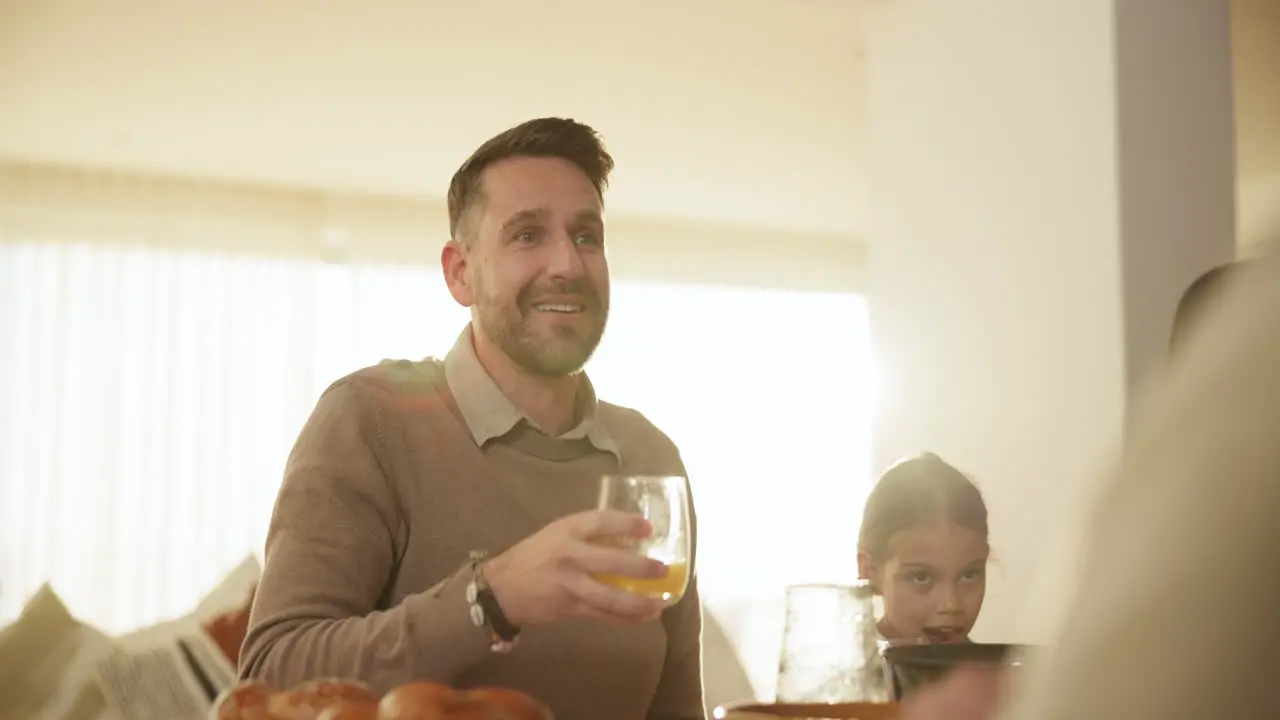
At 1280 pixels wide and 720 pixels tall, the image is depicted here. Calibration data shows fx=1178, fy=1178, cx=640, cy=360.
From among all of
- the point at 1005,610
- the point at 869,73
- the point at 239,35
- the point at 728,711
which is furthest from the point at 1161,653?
the point at 239,35

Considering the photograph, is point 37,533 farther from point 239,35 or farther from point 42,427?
point 239,35

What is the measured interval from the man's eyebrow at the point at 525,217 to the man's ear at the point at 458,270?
0.36 feet

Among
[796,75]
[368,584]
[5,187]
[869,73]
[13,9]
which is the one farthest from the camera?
[5,187]

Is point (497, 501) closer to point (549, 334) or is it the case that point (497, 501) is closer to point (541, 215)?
point (549, 334)

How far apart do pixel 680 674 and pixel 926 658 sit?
78cm

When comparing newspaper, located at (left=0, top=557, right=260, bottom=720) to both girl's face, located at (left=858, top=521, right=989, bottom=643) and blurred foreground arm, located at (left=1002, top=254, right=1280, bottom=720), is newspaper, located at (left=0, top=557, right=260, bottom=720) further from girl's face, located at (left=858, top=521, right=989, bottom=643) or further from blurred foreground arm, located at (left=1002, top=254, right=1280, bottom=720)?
blurred foreground arm, located at (left=1002, top=254, right=1280, bottom=720)

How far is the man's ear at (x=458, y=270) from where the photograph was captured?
1.65m

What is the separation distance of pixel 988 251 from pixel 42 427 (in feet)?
13.5

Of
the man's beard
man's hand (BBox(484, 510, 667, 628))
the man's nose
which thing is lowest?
man's hand (BBox(484, 510, 667, 628))

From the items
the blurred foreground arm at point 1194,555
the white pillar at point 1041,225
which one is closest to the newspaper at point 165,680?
the white pillar at point 1041,225

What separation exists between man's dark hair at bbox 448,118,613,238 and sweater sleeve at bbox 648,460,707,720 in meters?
0.45

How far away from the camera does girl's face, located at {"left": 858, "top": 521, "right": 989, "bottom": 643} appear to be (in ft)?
5.56

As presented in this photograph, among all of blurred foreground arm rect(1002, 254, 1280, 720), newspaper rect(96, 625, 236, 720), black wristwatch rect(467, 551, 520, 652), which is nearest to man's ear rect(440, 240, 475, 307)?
black wristwatch rect(467, 551, 520, 652)

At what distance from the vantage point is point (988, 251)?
2420 mm
